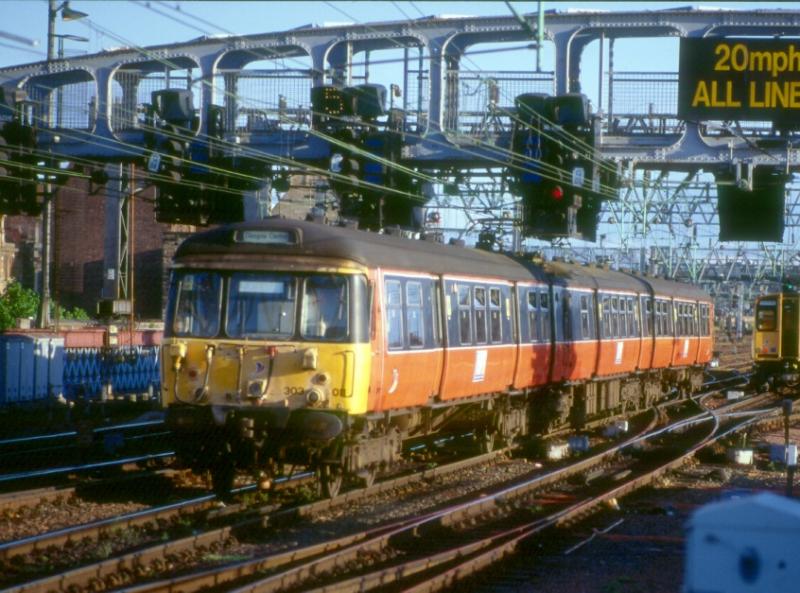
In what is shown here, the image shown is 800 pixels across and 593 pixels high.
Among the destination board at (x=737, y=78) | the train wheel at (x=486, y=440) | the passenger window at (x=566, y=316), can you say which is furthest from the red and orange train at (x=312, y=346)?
the destination board at (x=737, y=78)

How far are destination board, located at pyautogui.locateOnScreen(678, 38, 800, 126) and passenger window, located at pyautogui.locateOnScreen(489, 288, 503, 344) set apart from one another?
24.3 ft

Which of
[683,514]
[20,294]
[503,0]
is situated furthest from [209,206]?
[20,294]

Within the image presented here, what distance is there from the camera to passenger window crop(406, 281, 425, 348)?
14086 mm

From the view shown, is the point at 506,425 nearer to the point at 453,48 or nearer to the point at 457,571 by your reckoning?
the point at 457,571

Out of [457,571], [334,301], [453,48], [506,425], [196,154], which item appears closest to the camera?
[457,571]

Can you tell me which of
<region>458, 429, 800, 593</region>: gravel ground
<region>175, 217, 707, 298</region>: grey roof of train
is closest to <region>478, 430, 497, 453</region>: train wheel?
<region>175, 217, 707, 298</region>: grey roof of train

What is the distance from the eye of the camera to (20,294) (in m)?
51.2

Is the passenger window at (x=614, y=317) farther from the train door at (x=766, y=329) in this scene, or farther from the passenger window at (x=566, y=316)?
the train door at (x=766, y=329)

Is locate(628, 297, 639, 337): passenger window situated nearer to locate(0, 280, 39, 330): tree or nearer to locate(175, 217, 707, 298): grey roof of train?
locate(175, 217, 707, 298): grey roof of train

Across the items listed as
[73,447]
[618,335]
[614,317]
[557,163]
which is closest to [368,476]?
[73,447]

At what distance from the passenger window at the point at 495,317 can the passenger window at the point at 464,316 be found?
2.94ft

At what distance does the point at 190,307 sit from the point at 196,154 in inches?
381

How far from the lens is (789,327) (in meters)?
38.9

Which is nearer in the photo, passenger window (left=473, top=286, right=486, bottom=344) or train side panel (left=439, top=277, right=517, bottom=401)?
train side panel (left=439, top=277, right=517, bottom=401)
